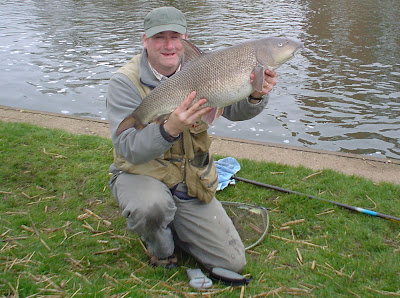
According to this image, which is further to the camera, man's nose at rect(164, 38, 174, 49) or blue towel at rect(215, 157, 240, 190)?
blue towel at rect(215, 157, 240, 190)

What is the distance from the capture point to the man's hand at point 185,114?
293 cm

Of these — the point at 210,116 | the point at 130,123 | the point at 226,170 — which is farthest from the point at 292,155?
the point at 130,123

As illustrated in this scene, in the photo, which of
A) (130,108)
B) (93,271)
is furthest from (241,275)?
(130,108)

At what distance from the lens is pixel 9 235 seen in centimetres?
368

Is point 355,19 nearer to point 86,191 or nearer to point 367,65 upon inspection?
point 367,65

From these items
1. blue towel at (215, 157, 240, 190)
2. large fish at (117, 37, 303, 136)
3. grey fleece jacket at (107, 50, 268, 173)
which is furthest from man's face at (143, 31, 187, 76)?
blue towel at (215, 157, 240, 190)

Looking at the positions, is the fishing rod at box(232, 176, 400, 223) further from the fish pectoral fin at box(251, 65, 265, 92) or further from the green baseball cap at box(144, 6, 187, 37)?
the green baseball cap at box(144, 6, 187, 37)

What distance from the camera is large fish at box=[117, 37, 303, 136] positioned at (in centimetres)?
291

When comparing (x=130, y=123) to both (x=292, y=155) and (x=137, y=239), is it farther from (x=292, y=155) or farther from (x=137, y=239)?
(x=292, y=155)

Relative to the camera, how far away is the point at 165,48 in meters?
3.39

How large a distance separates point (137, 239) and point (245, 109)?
4.80 feet

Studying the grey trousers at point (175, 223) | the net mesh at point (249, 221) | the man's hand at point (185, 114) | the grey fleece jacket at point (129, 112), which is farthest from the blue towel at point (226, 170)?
the man's hand at point (185, 114)

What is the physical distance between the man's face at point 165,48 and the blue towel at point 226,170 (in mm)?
1688

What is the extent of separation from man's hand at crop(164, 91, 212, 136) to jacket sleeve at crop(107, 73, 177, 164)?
107mm
